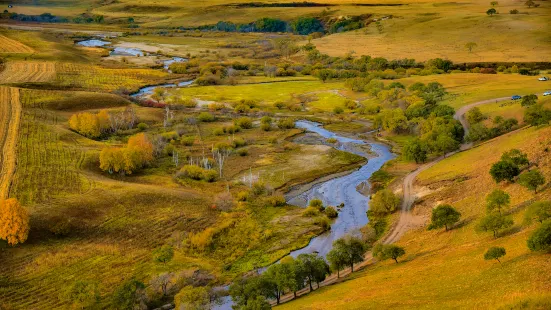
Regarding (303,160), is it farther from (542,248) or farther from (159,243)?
(542,248)

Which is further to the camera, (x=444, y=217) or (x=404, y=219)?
(x=404, y=219)

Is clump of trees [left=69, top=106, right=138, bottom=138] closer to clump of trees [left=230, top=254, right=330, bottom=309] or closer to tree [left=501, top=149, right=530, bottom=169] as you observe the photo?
clump of trees [left=230, top=254, right=330, bottom=309]

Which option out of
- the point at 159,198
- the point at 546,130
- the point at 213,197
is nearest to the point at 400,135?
the point at 546,130

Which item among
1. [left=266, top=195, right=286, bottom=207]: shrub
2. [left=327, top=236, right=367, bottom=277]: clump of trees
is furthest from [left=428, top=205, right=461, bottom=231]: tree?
[left=266, top=195, right=286, bottom=207]: shrub

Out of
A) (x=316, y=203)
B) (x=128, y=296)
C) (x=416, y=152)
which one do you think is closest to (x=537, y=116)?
(x=416, y=152)

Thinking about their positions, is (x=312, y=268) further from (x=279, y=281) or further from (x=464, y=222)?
(x=464, y=222)

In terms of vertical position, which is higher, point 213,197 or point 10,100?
point 10,100
